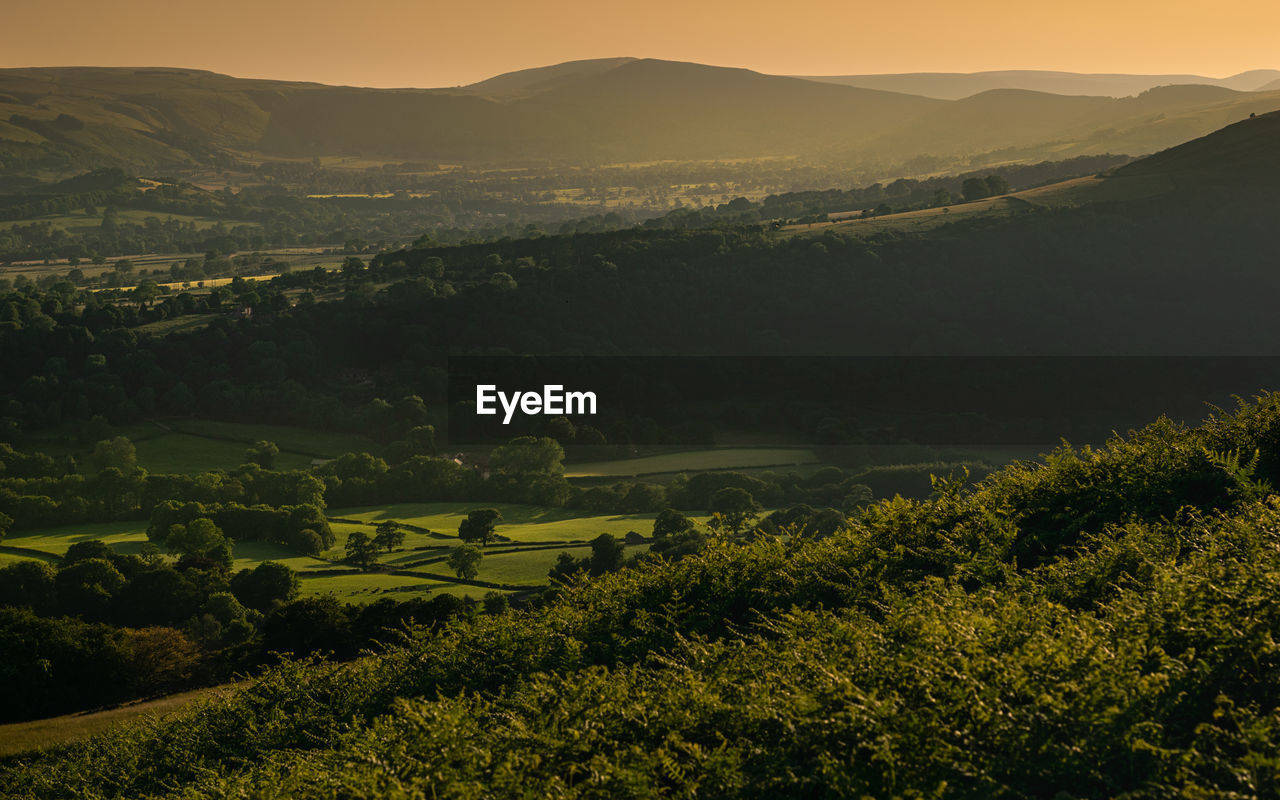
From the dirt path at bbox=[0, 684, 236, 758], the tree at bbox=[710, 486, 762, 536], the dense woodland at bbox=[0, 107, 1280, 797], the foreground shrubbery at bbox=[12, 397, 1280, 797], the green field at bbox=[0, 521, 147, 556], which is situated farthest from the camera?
the tree at bbox=[710, 486, 762, 536]

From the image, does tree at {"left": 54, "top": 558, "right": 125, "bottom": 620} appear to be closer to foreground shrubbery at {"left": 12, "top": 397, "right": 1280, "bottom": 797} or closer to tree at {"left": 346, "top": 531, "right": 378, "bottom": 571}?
tree at {"left": 346, "top": 531, "right": 378, "bottom": 571}

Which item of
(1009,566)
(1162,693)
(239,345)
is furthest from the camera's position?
(239,345)

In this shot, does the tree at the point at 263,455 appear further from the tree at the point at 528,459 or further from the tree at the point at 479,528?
the tree at the point at 479,528

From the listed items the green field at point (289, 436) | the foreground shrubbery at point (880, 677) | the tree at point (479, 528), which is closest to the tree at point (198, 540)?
the tree at point (479, 528)

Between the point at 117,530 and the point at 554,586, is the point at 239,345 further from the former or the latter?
the point at 554,586

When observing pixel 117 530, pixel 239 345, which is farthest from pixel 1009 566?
pixel 239 345
